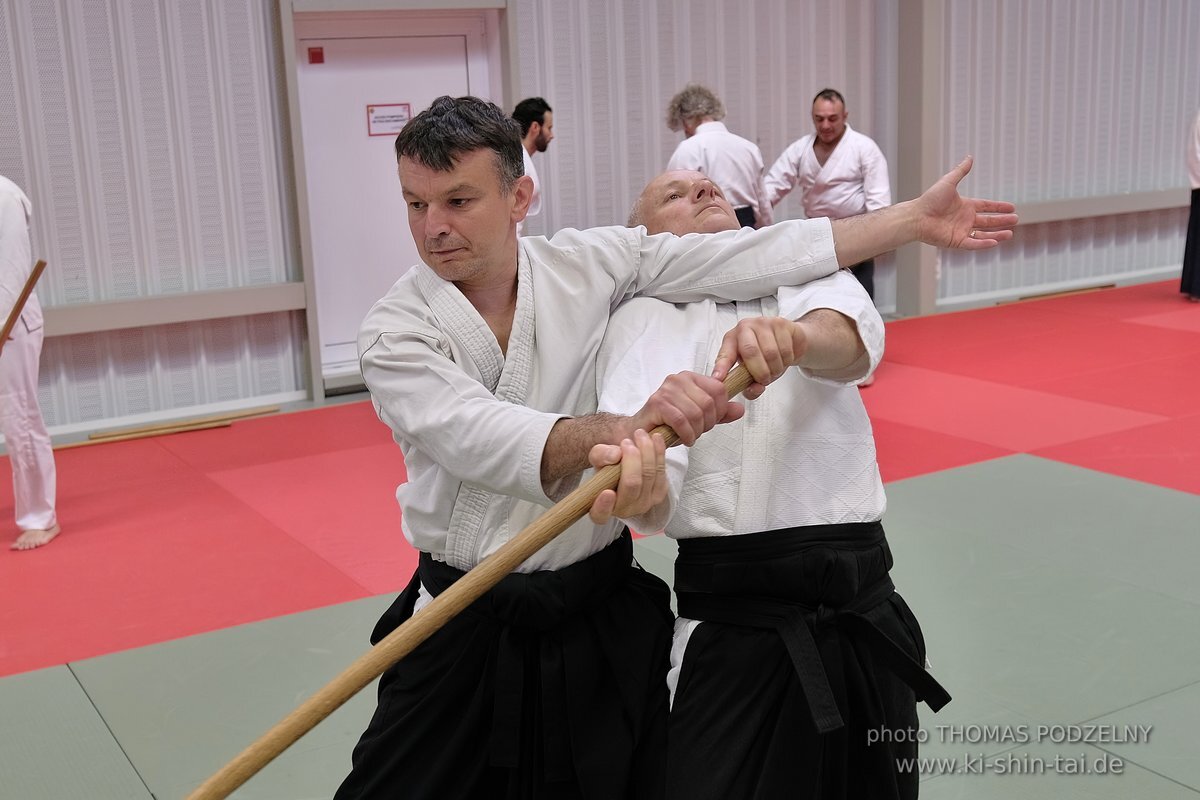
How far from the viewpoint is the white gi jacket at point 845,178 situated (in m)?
8.71

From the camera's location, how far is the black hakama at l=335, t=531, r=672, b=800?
2.21 metres

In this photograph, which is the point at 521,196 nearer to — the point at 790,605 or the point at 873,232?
the point at 873,232

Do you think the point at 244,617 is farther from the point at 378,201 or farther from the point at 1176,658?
the point at 378,201

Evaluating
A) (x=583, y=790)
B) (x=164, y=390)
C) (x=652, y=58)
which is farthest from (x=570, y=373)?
(x=652, y=58)

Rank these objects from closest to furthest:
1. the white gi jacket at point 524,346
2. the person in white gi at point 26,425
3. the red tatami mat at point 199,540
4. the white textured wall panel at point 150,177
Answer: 1. the white gi jacket at point 524,346
2. the red tatami mat at point 199,540
3. the person in white gi at point 26,425
4. the white textured wall panel at point 150,177

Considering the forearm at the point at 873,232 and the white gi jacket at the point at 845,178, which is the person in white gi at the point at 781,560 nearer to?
the forearm at the point at 873,232

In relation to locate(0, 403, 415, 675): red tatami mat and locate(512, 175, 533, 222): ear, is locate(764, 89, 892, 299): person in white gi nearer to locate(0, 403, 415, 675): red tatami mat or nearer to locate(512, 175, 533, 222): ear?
locate(0, 403, 415, 675): red tatami mat

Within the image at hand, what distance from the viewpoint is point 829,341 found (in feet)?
6.81

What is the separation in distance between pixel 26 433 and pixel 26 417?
75mm

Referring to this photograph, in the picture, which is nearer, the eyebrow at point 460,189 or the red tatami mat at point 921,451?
the eyebrow at point 460,189

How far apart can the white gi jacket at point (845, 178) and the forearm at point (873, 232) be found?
6.33 meters

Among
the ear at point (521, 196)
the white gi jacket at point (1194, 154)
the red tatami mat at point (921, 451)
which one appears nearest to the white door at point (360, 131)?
the red tatami mat at point (921, 451)

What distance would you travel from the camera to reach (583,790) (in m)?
2.19

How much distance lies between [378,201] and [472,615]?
24.0 ft
